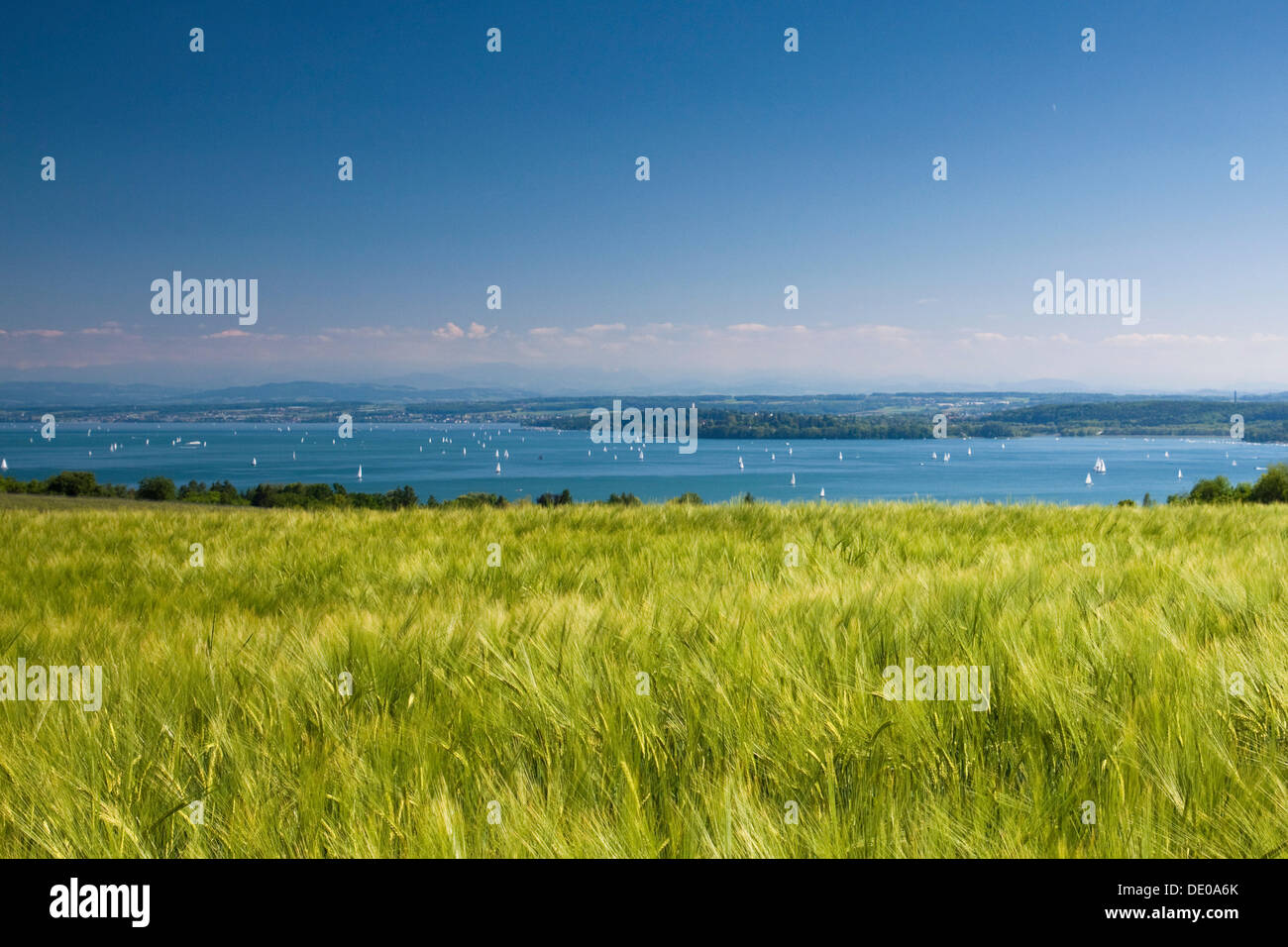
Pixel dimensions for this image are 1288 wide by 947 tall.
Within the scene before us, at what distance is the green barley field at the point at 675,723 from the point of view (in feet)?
4.46

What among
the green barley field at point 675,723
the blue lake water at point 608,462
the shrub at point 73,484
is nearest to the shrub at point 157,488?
the shrub at point 73,484

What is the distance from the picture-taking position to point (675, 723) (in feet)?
6.11

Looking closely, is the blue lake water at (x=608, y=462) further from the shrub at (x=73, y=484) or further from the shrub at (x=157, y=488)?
the shrub at (x=73, y=484)

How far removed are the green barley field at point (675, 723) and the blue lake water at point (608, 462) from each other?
133ft

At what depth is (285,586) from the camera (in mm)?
4129

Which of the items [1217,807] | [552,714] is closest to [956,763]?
[1217,807]

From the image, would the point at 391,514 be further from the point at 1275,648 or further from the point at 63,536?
the point at 1275,648

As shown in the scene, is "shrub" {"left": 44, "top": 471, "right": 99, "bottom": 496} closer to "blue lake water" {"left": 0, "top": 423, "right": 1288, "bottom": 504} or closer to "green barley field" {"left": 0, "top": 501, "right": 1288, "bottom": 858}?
"blue lake water" {"left": 0, "top": 423, "right": 1288, "bottom": 504}

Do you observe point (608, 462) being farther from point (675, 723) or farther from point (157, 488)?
point (675, 723)

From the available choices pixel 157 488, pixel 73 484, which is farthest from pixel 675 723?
pixel 73 484

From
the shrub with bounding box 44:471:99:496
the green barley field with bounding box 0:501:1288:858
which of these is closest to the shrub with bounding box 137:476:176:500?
the shrub with bounding box 44:471:99:496

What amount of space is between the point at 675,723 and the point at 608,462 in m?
115

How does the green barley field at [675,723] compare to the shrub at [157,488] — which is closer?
the green barley field at [675,723]

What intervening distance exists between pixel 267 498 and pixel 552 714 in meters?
22.3
